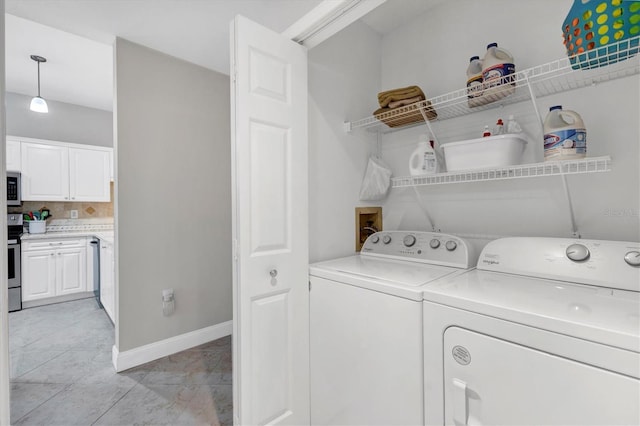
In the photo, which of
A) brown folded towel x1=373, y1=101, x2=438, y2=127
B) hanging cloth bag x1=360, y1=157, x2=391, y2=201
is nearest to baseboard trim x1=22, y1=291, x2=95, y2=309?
hanging cloth bag x1=360, y1=157, x2=391, y2=201

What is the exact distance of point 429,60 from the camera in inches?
73.7

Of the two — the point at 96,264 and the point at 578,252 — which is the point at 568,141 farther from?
the point at 96,264

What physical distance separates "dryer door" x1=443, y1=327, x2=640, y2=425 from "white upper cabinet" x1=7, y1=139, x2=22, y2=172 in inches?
203

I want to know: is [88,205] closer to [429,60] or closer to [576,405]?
[429,60]

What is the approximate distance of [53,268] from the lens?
379cm

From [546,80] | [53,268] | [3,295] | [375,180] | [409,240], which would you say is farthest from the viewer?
[53,268]

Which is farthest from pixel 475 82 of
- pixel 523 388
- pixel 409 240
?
pixel 523 388

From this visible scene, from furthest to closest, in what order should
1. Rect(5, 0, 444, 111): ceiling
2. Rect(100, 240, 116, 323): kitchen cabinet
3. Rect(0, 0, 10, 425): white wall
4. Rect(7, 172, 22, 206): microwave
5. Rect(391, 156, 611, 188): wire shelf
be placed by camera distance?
1. Rect(7, 172, 22, 206): microwave
2. Rect(100, 240, 116, 323): kitchen cabinet
3. Rect(5, 0, 444, 111): ceiling
4. Rect(391, 156, 611, 188): wire shelf
5. Rect(0, 0, 10, 425): white wall

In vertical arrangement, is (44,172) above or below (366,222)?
above

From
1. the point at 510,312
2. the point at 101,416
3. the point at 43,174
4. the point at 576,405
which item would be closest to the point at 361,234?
the point at 510,312

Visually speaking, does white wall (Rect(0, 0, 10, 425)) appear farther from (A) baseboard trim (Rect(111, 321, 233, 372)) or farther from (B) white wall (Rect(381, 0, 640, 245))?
(B) white wall (Rect(381, 0, 640, 245))

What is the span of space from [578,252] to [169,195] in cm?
272

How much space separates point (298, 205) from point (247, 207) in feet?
0.94

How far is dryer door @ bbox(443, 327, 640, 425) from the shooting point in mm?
718
